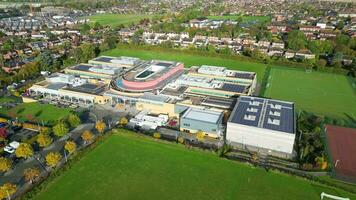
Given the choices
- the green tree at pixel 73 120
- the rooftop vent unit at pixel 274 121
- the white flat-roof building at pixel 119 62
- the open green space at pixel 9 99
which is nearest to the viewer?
the rooftop vent unit at pixel 274 121

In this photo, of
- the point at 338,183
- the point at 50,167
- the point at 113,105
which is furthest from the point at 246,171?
the point at 113,105

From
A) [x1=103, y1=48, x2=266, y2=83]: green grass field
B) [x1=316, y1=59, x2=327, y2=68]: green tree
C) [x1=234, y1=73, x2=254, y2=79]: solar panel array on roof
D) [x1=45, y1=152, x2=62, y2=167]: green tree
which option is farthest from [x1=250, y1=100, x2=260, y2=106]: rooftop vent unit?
[x1=316, y1=59, x2=327, y2=68]: green tree

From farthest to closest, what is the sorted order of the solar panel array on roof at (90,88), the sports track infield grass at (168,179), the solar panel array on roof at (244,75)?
1. the solar panel array on roof at (244,75)
2. the solar panel array on roof at (90,88)
3. the sports track infield grass at (168,179)

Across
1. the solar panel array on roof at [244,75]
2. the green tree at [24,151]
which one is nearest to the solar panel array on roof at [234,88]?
the solar panel array on roof at [244,75]

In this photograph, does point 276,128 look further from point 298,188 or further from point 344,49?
point 344,49

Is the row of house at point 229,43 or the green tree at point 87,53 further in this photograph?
the row of house at point 229,43

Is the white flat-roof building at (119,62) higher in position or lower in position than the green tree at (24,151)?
higher

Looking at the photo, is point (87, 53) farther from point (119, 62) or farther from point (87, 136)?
point (87, 136)

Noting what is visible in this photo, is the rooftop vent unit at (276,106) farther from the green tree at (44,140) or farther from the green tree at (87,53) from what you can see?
the green tree at (87,53)
